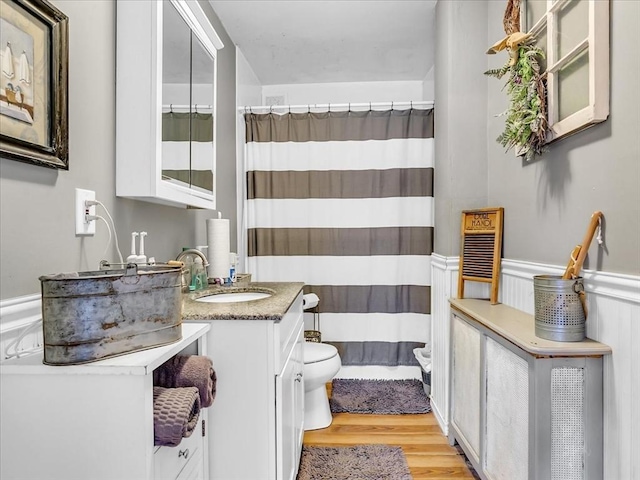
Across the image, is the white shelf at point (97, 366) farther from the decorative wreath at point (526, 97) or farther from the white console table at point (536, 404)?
the decorative wreath at point (526, 97)

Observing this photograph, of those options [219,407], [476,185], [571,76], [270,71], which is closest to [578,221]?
[571,76]

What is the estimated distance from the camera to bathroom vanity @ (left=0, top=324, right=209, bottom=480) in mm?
773

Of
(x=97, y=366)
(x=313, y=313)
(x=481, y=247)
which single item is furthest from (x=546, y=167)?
(x=313, y=313)

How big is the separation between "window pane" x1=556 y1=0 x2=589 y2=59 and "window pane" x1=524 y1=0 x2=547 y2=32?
6.7 inches

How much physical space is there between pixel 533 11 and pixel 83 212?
1842 millimetres

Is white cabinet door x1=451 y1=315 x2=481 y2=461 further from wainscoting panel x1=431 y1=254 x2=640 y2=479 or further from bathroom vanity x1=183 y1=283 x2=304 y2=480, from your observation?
bathroom vanity x1=183 y1=283 x2=304 y2=480

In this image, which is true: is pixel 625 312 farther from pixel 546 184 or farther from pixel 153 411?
pixel 153 411

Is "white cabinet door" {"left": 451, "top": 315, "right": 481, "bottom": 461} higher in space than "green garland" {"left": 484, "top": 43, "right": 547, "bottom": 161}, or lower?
lower

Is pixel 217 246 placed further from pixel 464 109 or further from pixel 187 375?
pixel 464 109

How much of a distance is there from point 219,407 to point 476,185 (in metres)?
1.65

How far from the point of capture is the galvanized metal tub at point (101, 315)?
30.2 inches

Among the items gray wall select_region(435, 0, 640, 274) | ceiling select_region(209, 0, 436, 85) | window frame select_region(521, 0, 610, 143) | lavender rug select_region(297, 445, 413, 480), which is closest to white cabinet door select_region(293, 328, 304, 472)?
lavender rug select_region(297, 445, 413, 480)

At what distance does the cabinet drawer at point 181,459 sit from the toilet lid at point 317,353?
104 centimetres

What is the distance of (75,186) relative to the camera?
43.7 inches
